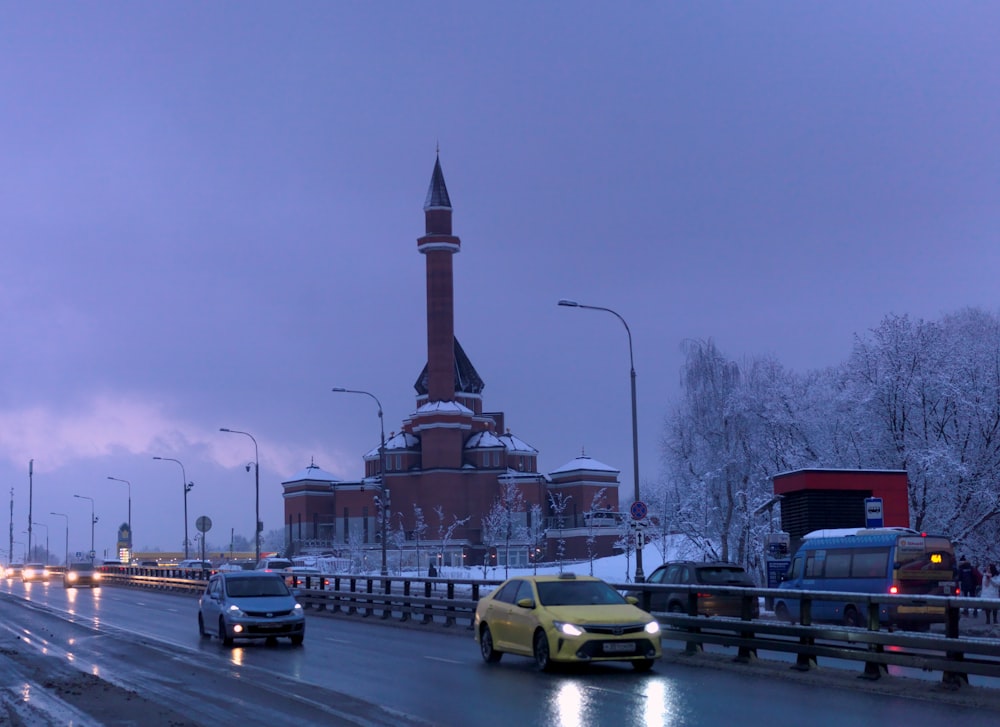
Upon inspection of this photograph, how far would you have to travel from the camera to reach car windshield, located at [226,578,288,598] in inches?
959

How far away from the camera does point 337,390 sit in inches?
2066

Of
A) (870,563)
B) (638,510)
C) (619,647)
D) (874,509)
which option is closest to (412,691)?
(619,647)

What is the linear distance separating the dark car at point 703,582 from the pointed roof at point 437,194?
3612 inches

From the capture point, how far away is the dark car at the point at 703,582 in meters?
24.5

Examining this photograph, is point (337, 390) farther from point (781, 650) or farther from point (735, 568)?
point (781, 650)

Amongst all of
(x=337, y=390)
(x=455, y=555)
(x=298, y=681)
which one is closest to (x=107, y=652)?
(x=298, y=681)

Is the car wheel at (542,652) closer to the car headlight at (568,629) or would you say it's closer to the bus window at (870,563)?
the car headlight at (568,629)

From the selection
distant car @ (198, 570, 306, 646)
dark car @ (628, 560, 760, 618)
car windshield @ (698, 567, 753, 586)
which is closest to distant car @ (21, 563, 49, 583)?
distant car @ (198, 570, 306, 646)

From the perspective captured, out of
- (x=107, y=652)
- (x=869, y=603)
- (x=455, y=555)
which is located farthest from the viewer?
(x=455, y=555)

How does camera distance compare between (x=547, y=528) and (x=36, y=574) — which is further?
(x=547, y=528)

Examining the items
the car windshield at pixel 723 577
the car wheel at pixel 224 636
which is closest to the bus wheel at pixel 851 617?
the car windshield at pixel 723 577

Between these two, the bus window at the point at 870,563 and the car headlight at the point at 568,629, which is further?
the bus window at the point at 870,563

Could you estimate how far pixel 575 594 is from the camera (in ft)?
58.0

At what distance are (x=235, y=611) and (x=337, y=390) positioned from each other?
29.5 meters
